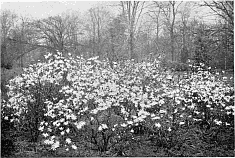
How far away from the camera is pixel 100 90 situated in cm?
486

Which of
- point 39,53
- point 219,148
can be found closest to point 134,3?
point 39,53

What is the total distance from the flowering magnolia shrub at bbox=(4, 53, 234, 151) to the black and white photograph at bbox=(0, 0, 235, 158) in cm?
2

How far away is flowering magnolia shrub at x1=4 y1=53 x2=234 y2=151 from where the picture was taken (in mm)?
4871

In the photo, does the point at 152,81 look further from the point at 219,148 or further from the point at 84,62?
the point at 219,148

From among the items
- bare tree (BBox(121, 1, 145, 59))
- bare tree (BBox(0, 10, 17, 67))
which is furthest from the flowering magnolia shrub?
bare tree (BBox(121, 1, 145, 59))

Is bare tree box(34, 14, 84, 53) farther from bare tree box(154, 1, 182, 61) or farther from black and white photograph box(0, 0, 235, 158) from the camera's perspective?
bare tree box(154, 1, 182, 61)

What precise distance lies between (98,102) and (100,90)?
0.23m

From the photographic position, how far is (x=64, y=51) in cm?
617

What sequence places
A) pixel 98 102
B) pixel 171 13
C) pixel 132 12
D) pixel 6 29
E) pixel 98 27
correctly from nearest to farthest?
pixel 98 102 < pixel 6 29 < pixel 98 27 < pixel 132 12 < pixel 171 13

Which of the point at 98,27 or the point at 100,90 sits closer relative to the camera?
the point at 100,90

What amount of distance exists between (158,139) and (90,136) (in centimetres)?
135

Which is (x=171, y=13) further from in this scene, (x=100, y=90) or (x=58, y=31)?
(x=100, y=90)

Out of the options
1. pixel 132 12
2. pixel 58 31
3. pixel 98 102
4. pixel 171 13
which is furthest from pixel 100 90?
pixel 171 13

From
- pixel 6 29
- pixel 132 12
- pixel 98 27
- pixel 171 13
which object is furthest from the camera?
pixel 171 13
